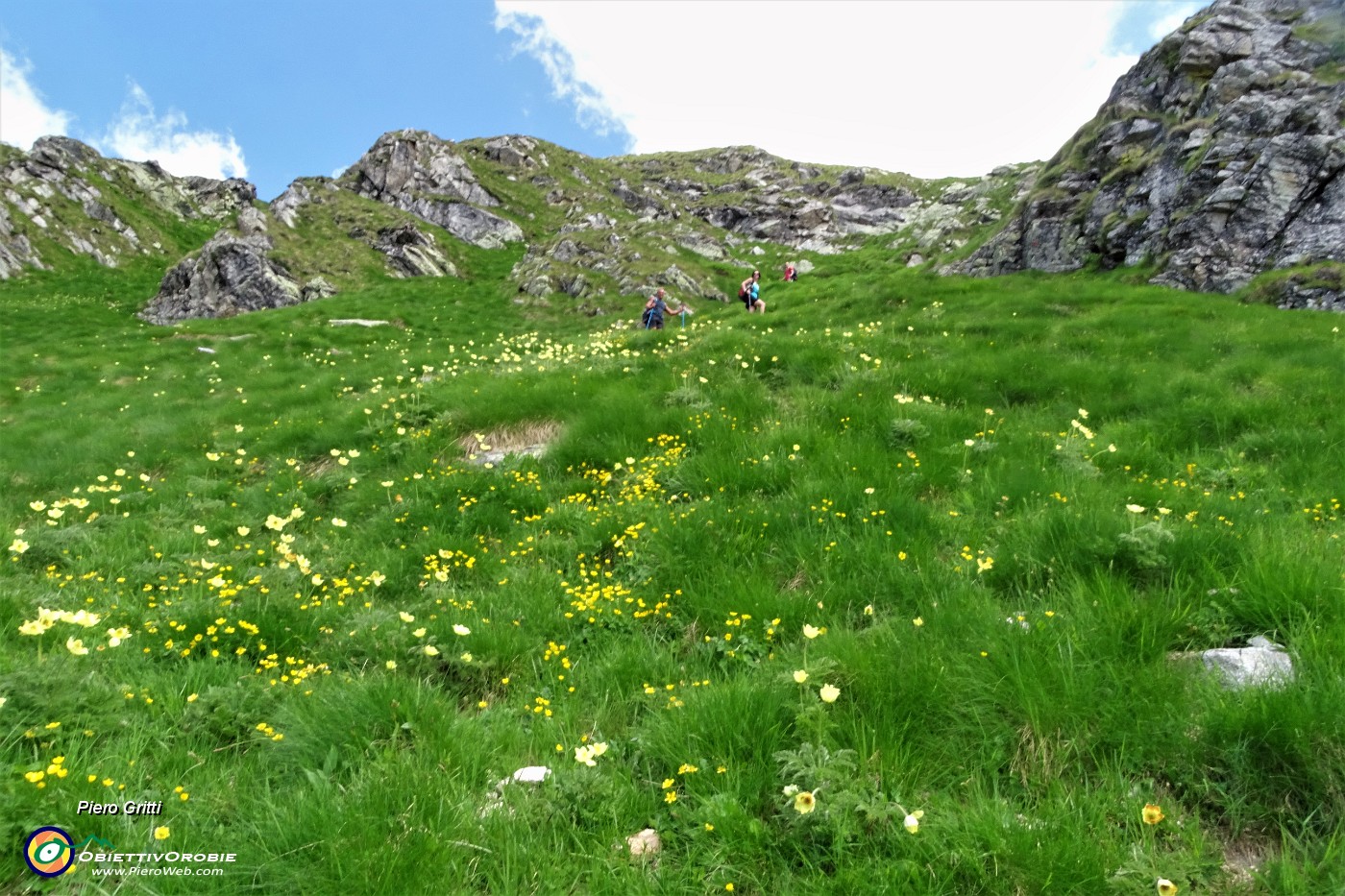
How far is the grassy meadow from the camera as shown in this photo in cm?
274

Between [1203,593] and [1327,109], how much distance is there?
26194 millimetres

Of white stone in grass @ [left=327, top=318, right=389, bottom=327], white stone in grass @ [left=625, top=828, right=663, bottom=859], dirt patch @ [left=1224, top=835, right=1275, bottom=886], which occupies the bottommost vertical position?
dirt patch @ [left=1224, top=835, right=1275, bottom=886]

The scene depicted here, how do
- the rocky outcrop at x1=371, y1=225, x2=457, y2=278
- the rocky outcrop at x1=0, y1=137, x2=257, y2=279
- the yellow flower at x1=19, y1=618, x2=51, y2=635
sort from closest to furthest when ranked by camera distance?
the yellow flower at x1=19, y1=618, x2=51, y2=635 → the rocky outcrop at x1=371, y1=225, x2=457, y2=278 → the rocky outcrop at x1=0, y1=137, x2=257, y2=279

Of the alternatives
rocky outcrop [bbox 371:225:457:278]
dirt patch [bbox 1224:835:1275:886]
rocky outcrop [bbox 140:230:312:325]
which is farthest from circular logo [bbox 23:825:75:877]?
rocky outcrop [bbox 371:225:457:278]

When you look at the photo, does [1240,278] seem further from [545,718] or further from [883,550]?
[545,718]

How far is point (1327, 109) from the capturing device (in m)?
20.5

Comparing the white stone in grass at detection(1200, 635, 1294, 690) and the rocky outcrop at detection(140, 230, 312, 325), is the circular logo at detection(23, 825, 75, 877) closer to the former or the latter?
the white stone in grass at detection(1200, 635, 1294, 690)

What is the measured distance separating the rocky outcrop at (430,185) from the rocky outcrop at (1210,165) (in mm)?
46402

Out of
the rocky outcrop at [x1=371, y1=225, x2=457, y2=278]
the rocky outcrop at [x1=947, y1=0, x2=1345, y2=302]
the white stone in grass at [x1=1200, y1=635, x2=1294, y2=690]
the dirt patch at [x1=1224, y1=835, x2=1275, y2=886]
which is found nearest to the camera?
the dirt patch at [x1=1224, y1=835, x2=1275, y2=886]

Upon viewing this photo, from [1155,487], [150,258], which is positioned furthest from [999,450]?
[150,258]

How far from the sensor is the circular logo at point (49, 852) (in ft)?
8.57

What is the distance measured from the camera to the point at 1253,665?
11.2 ft

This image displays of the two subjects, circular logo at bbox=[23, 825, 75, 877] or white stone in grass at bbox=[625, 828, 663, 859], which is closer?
circular logo at bbox=[23, 825, 75, 877]

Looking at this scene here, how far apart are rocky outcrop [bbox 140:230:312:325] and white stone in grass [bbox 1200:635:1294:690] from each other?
42241mm
